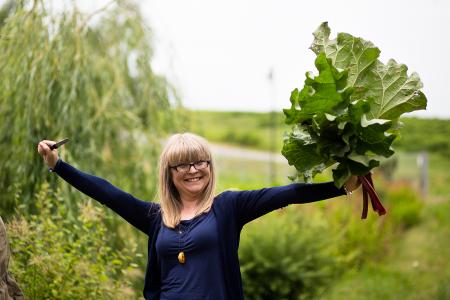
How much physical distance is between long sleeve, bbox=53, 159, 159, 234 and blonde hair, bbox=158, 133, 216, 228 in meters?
0.12

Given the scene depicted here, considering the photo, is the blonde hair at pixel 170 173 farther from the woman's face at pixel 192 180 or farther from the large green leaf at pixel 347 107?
the large green leaf at pixel 347 107

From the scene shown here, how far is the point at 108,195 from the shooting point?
3.10m

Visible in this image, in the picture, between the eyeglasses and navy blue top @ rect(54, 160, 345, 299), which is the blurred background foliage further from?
the eyeglasses

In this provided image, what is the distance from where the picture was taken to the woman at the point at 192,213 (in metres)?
2.82

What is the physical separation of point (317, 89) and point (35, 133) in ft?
11.0

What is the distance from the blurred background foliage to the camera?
420cm

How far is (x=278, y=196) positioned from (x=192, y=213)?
18.5 inches

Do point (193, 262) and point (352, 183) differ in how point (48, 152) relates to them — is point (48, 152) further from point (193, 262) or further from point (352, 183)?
point (352, 183)

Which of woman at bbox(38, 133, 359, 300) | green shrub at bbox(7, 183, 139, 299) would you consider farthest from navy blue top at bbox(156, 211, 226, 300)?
green shrub at bbox(7, 183, 139, 299)

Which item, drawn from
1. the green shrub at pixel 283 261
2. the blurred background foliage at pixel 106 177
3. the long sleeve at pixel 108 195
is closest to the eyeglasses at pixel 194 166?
the long sleeve at pixel 108 195

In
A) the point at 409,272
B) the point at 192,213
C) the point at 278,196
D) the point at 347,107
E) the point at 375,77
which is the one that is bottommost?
the point at 409,272

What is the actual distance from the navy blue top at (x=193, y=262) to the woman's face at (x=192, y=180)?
148 millimetres

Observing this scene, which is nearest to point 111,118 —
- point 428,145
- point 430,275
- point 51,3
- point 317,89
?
point 51,3

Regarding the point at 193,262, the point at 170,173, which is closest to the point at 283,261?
the point at 170,173
